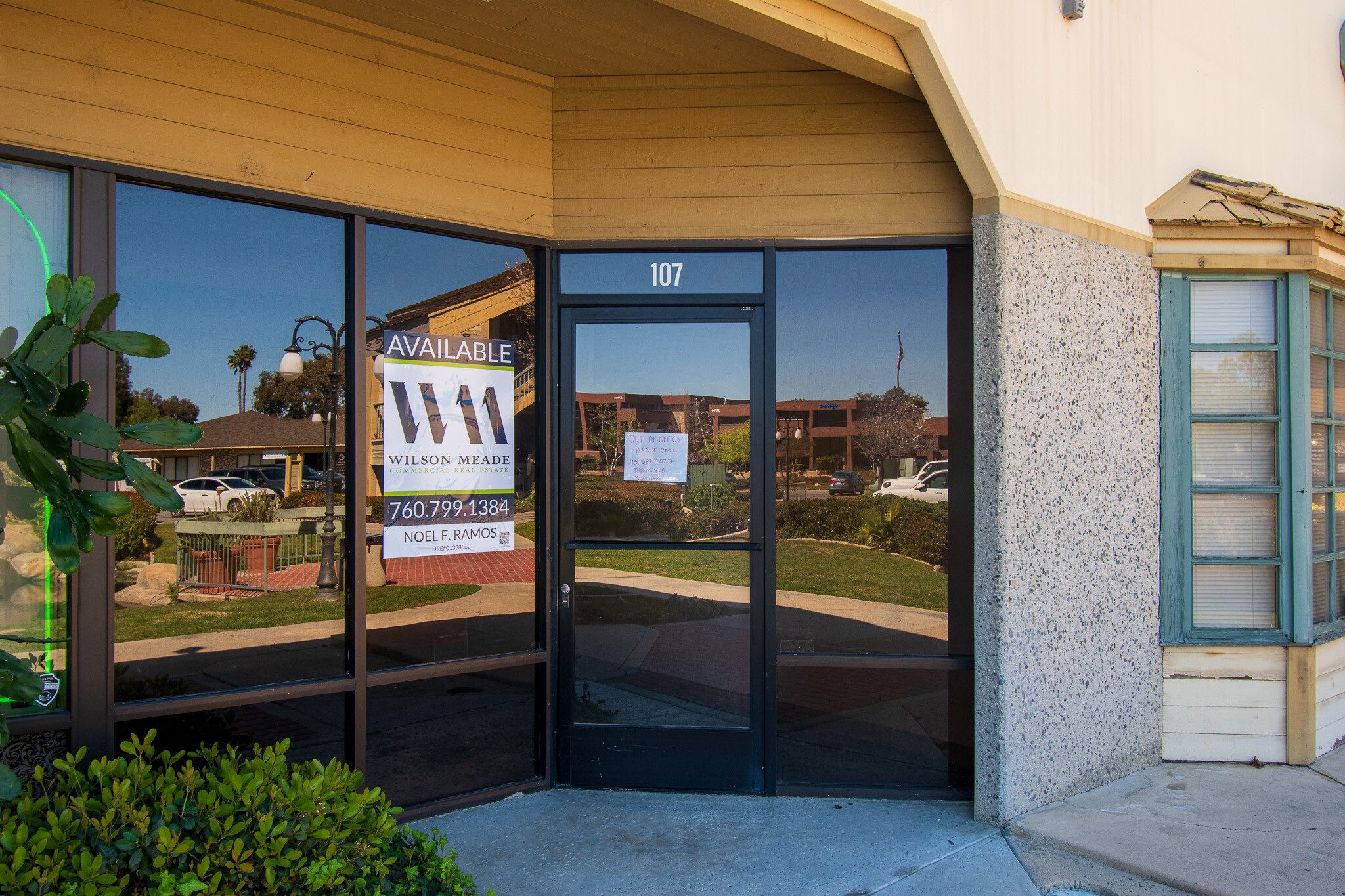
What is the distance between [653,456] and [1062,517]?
6.48 ft

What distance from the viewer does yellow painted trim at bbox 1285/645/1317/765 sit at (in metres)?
4.46

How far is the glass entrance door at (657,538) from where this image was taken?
171 inches

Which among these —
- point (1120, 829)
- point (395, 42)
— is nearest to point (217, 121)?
point (395, 42)

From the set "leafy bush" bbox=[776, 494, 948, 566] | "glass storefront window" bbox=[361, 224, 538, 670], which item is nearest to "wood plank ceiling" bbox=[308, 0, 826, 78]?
"glass storefront window" bbox=[361, 224, 538, 670]

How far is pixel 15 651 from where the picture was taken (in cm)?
316

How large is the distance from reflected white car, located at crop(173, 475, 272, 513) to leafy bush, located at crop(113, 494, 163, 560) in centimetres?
13

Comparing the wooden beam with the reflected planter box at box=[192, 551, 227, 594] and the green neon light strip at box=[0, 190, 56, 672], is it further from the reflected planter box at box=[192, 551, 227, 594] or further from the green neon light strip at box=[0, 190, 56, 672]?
the reflected planter box at box=[192, 551, 227, 594]

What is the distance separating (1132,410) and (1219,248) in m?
1.02

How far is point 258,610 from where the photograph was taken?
145 inches

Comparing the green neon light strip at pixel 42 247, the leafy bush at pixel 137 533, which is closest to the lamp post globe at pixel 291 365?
the leafy bush at pixel 137 533

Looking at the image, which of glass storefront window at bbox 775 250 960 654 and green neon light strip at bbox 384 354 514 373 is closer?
green neon light strip at bbox 384 354 514 373

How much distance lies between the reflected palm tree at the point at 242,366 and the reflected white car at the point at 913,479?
116 inches

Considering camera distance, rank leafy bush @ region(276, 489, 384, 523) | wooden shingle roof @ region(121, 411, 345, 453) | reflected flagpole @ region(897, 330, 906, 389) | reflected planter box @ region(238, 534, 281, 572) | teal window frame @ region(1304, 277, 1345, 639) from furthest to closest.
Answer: teal window frame @ region(1304, 277, 1345, 639), reflected flagpole @ region(897, 330, 906, 389), leafy bush @ region(276, 489, 384, 523), reflected planter box @ region(238, 534, 281, 572), wooden shingle roof @ region(121, 411, 345, 453)

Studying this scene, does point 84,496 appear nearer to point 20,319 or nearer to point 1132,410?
point 20,319
